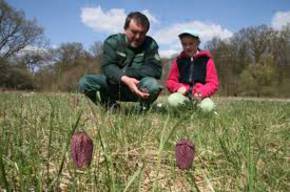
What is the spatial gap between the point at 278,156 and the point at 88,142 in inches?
51.8

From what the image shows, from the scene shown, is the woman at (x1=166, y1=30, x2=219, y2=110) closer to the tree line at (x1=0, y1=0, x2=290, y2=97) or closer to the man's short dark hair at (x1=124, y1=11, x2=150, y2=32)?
the man's short dark hair at (x1=124, y1=11, x2=150, y2=32)

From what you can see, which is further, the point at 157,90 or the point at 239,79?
the point at 239,79

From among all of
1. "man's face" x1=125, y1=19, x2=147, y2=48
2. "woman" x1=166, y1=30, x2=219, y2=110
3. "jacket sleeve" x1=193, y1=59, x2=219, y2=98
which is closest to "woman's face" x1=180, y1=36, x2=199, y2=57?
"woman" x1=166, y1=30, x2=219, y2=110

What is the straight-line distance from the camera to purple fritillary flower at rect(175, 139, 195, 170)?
35.1 inches

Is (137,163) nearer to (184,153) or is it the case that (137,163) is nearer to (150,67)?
(184,153)

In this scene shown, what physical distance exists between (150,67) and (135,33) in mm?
423

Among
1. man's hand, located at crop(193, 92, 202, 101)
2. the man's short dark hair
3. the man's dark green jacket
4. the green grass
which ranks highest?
the man's short dark hair

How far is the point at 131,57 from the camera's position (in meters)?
5.04

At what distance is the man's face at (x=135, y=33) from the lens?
15.5 ft

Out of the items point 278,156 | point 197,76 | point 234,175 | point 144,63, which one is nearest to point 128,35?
point 144,63

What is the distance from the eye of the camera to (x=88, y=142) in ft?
2.84

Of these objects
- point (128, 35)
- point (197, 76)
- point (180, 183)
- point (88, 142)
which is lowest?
point (180, 183)

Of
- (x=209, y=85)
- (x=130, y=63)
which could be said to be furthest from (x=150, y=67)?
(x=209, y=85)

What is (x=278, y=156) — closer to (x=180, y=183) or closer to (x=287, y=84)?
(x=180, y=183)
